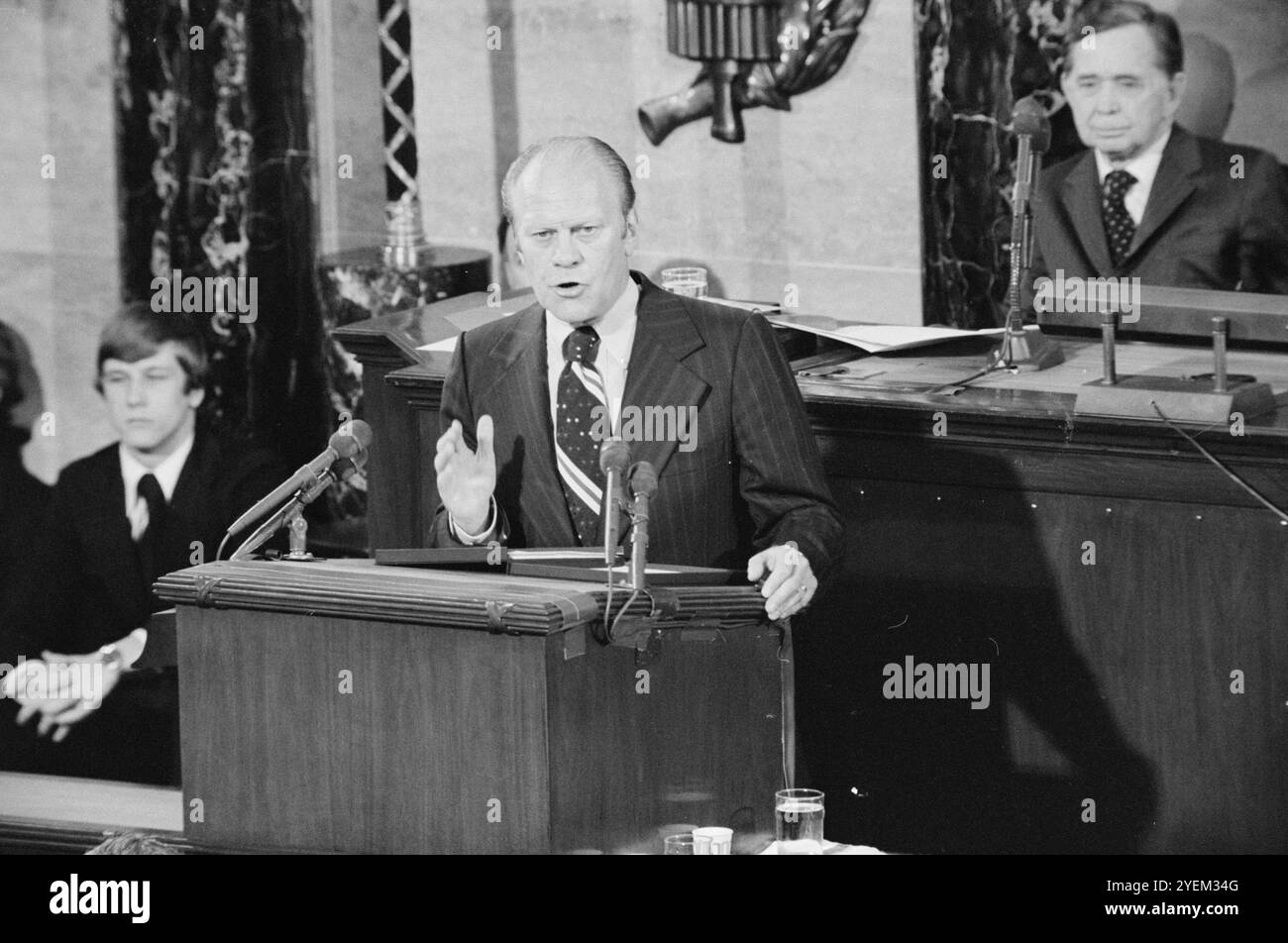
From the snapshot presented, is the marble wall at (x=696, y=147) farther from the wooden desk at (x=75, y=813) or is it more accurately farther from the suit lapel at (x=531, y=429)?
the wooden desk at (x=75, y=813)

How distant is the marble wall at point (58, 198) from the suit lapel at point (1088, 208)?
2.75 m

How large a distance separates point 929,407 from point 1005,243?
1888mm

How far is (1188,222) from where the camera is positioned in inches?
249

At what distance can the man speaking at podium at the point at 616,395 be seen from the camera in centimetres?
418

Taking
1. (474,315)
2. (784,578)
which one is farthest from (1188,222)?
(784,578)

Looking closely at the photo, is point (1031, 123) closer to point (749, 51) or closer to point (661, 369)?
point (661, 369)

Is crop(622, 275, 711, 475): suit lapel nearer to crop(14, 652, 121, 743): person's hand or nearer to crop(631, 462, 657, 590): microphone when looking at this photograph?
crop(631, 462, 657, 590): microphone

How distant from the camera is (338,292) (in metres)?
7.08

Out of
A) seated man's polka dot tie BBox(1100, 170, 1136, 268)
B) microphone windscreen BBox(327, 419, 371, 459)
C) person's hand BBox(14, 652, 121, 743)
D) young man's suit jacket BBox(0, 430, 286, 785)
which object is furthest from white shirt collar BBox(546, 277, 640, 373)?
person's hand BBox(14, 652, 121, 743)

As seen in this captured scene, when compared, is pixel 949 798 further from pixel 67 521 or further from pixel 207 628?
pixel 67 521

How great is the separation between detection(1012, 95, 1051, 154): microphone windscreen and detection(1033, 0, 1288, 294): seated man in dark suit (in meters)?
1.04

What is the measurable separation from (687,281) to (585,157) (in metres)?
1.74
